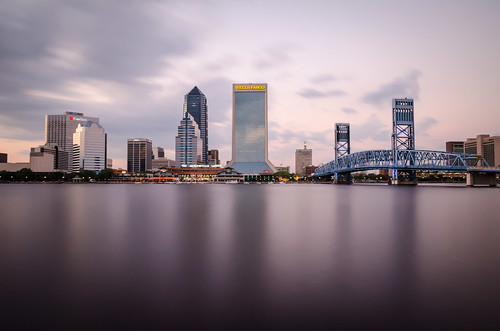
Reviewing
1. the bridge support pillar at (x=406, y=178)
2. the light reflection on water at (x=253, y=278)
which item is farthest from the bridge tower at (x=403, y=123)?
the light reflection on water at (x=253, y=278)

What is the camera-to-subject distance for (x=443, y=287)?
30.8 ft

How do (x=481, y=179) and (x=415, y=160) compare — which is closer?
(x=481, y=179)

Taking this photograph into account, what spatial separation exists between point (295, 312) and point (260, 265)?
4.71 meters

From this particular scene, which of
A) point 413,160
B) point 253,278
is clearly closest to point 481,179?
point 413,160

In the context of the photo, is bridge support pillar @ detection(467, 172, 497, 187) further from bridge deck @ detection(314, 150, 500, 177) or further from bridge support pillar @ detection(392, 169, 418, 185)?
bridge support pillar @ detection(392, 169, 418, 185)

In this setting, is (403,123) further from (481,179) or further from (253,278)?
(253,278)

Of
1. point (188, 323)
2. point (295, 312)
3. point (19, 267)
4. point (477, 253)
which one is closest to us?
point (188, 323)

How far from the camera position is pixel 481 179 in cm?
12031

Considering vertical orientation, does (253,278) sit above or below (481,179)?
below

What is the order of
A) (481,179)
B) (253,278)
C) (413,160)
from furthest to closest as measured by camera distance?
(413,160) → (481,179) → (253,278)

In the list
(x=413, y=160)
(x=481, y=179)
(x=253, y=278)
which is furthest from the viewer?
(x=413, y=160)

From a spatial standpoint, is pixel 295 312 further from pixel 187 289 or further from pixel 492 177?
pixel 492 177

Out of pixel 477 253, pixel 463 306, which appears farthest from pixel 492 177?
pixel 463 306

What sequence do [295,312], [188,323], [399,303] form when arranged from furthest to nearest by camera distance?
[399,303] < [295,312] < [188,323]
